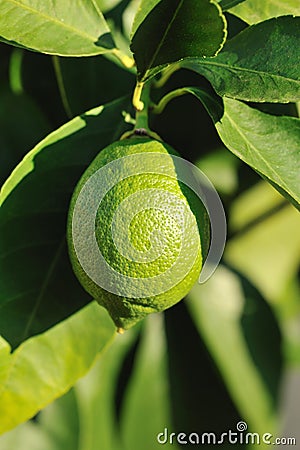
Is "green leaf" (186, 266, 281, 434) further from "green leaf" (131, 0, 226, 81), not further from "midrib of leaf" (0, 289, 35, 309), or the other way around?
"green leaf" (131, 0, 226, 81)

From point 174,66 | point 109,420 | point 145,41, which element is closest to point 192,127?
point 174,66

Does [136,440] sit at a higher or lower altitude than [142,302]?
lower

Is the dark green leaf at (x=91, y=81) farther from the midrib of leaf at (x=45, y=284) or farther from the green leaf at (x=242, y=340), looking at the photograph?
the green leaf at (x=242, y=340)

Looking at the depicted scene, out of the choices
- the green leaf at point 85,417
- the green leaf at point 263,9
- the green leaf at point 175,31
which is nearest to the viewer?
the green leaf at point 175,31

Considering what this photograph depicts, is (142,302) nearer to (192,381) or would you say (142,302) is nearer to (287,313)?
(192,381)
